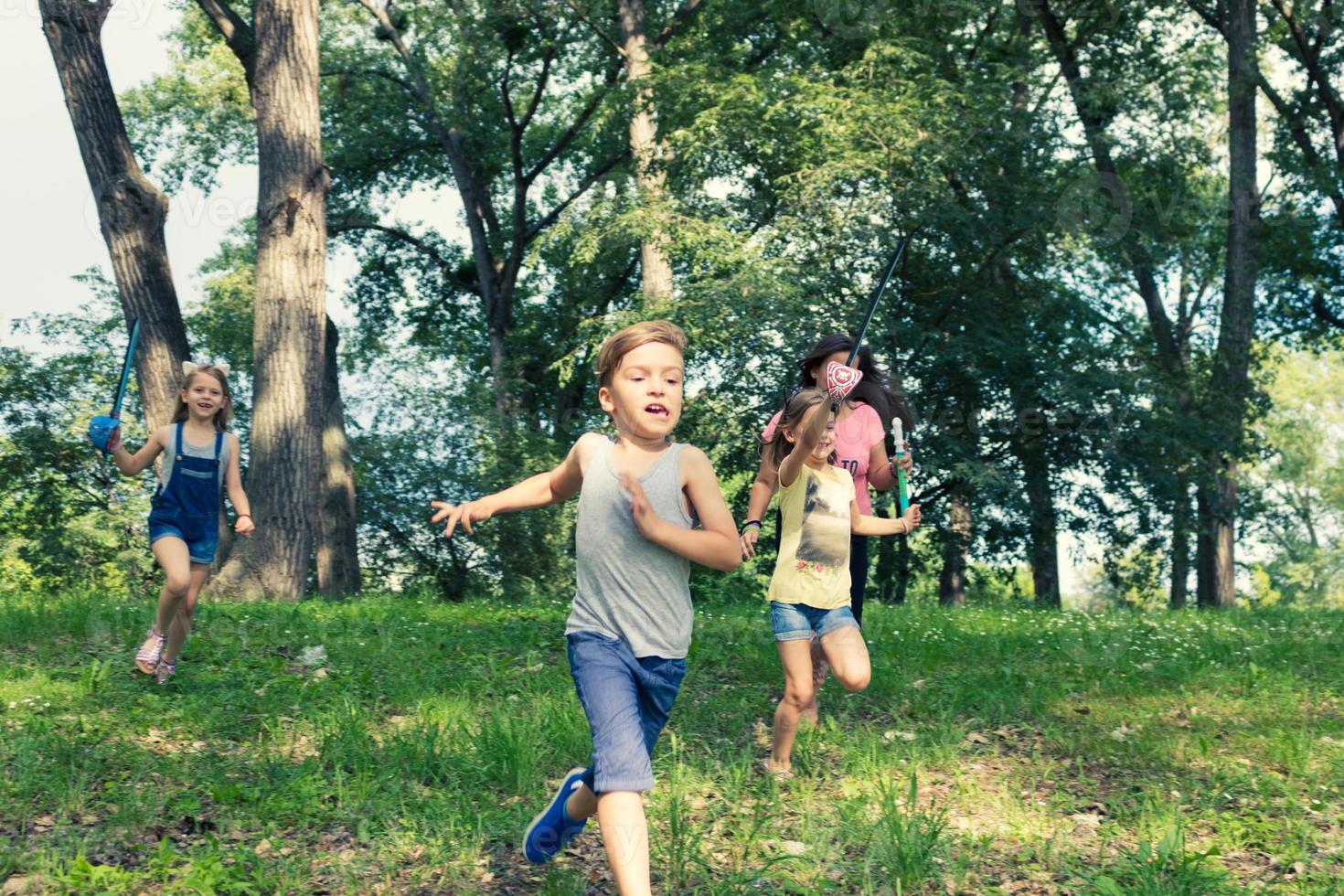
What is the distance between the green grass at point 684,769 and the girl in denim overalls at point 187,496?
1.02 feet

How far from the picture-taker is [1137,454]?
1752cm

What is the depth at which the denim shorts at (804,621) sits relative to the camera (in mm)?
5105

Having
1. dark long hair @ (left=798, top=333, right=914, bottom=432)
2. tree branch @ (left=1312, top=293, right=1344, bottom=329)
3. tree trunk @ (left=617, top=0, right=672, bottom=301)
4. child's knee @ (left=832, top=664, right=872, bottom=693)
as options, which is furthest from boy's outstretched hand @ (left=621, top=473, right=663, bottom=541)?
tree branch @ (left=1312, top=293, right=1344, bottom=329)

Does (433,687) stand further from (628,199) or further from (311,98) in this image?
(628,199)

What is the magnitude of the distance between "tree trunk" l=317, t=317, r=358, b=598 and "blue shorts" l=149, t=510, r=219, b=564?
13131mm

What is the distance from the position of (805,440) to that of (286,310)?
8.30m

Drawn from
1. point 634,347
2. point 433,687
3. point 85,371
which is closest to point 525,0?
point 85,371

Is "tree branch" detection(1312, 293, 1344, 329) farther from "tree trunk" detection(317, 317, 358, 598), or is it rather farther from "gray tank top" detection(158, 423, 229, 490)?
"gray tank top" detection(158, 423, 229, 490)

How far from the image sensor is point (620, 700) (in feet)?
11.5

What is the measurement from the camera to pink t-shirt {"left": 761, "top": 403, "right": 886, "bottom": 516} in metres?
5.62

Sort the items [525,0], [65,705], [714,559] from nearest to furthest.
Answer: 1. [714,559]
2. [65,705]
3. [525,0]

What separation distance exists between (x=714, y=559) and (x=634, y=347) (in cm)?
68

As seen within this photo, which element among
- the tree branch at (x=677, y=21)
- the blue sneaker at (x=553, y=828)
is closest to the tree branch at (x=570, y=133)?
the tree branch at (x=677, y=21)

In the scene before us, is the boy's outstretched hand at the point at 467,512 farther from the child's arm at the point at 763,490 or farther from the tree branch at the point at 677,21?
the tree branch at the point at 677,21
